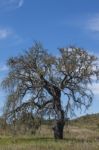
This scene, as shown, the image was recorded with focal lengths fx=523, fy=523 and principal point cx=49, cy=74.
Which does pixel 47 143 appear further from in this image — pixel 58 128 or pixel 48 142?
pixel 58 128

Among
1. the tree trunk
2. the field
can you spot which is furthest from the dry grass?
the tree trunk

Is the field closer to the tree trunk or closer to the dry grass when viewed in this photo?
the dry grass

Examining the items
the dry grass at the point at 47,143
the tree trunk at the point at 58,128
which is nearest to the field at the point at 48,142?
the dry grass at the point at 47,143

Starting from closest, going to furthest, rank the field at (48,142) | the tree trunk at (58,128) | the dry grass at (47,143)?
1. the dry grass at (47,143)
2. the field at (48,142)
3. the tree trunk at (58,128)

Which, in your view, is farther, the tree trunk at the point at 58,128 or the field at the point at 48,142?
the tree trunk at the point at 58,128

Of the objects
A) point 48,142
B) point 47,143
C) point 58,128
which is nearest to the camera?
point 47,143

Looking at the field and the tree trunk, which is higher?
the tree trunk

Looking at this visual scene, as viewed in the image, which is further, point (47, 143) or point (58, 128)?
point (58, 128)

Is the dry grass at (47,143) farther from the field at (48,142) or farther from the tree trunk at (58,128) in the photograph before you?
the tree trunk at (58,128)

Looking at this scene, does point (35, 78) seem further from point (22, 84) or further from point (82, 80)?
point (82, 80)

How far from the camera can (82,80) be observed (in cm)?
4862

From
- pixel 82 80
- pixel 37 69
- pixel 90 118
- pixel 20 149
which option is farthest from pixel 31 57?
pixel 90 118

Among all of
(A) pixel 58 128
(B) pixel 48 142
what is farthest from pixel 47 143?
(A) pixel 58 128

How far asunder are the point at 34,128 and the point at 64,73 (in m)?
5.83
